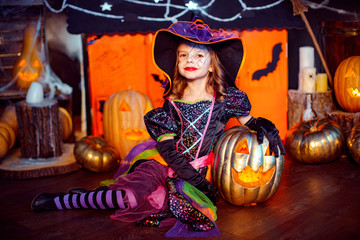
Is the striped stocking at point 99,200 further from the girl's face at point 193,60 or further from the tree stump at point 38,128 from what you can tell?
the tree stump at point 38,128

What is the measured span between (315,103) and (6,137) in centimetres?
396

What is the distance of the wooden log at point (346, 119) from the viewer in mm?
4797

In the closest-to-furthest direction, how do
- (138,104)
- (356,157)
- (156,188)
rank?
(156,188)
(356,157)
(138,104)

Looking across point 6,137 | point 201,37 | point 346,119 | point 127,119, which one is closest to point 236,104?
point 201,37

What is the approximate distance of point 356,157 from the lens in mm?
4312

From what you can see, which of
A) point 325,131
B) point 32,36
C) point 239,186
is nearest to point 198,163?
point 239,186

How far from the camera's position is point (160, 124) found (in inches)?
129

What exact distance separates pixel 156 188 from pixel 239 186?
678mm

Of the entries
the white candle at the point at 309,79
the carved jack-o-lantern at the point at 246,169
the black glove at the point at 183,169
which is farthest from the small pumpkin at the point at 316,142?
the black glove at the point at 183,169

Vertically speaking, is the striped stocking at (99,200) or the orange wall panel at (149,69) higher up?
the orange wall panel at (149,69)

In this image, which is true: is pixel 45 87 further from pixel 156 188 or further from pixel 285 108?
pixel 285 108

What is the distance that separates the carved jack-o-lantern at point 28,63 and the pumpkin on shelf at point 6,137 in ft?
2.61

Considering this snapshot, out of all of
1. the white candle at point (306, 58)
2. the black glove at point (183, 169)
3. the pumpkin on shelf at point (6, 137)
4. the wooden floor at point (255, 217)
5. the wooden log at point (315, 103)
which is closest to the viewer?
the wooden floor at point (255, 217)

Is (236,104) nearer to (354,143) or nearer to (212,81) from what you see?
(212,81)
